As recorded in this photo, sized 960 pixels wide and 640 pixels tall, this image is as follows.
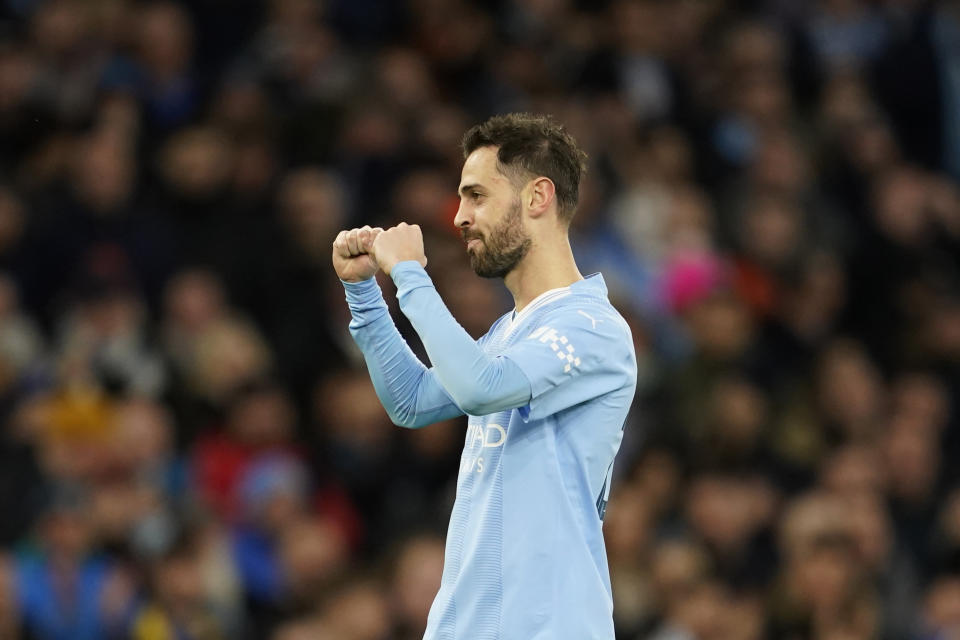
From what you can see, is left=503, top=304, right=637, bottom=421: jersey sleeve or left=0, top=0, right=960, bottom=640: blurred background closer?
left=503, top=304, right=637, bottom=421: jersey sleeve

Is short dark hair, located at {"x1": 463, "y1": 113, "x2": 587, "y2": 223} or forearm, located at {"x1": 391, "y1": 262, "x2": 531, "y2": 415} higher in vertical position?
short dark hair, located at {"x1": 463, "y1": 113, "x2": 587, "y2": 223}

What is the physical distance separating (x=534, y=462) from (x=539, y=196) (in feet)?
2.28

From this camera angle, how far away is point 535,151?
4152 mm

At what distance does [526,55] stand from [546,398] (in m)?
6.84

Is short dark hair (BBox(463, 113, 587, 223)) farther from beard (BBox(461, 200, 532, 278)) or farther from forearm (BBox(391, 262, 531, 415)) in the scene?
forearm (BBox(391, 262, 531, 415))

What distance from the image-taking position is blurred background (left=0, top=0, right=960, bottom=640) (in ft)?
23.6

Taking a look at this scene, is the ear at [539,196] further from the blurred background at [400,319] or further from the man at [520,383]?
the blurred background at [400,319]

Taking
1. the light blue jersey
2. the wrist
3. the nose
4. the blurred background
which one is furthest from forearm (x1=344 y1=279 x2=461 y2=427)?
the blurred background

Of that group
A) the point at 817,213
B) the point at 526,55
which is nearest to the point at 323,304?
the point at 526,55

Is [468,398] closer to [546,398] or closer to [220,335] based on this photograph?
[546,398]

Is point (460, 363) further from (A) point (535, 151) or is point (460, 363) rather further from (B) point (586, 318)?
(A) point (535, 151)

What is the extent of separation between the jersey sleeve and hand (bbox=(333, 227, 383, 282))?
0.45 m

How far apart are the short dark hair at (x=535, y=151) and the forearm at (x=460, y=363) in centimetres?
47

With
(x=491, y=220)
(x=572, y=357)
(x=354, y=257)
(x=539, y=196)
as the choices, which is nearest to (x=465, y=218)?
(x=491, y=220)
